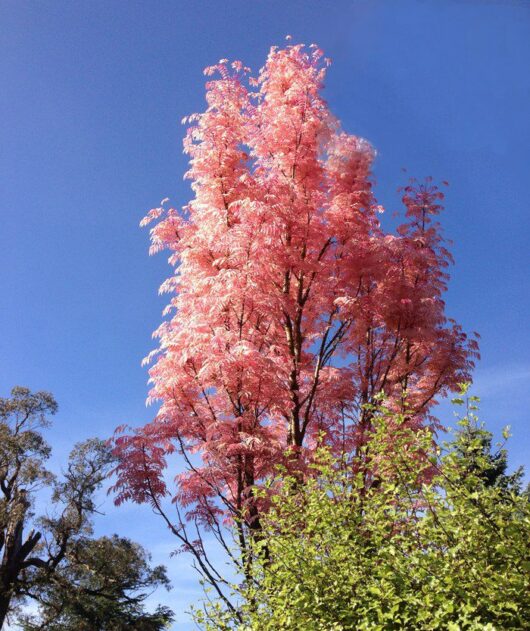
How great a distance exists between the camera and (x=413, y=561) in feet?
13.8

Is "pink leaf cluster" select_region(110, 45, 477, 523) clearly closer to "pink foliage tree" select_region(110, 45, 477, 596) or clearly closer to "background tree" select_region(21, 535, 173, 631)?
"pink foliage tree" select_region(110, 45, 477, 596)

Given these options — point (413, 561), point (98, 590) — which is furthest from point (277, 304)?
point (98, 590)

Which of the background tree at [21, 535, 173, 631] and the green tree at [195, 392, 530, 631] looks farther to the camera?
the background tree at [21, 535, 173, 631]

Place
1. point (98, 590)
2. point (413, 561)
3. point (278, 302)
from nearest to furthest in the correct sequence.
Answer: point (413, 561) → point (278, 302) → point (98, 590)

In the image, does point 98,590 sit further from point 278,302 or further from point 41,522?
point 278,302

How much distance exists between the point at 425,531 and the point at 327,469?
1.08 meters

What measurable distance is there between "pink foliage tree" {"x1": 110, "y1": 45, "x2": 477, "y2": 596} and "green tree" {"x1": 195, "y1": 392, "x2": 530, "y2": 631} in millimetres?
2436

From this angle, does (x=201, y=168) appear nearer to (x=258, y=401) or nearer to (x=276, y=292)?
(x=276, y=292)

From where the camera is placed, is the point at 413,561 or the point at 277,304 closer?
the point at 413,561

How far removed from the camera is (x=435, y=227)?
11.1 metres

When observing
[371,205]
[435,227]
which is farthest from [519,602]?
[435,227]

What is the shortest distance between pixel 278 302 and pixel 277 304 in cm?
14

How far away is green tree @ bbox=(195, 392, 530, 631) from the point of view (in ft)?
13.6

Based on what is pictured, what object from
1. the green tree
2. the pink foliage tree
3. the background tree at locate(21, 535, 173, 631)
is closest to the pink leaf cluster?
the pink foliage tree
